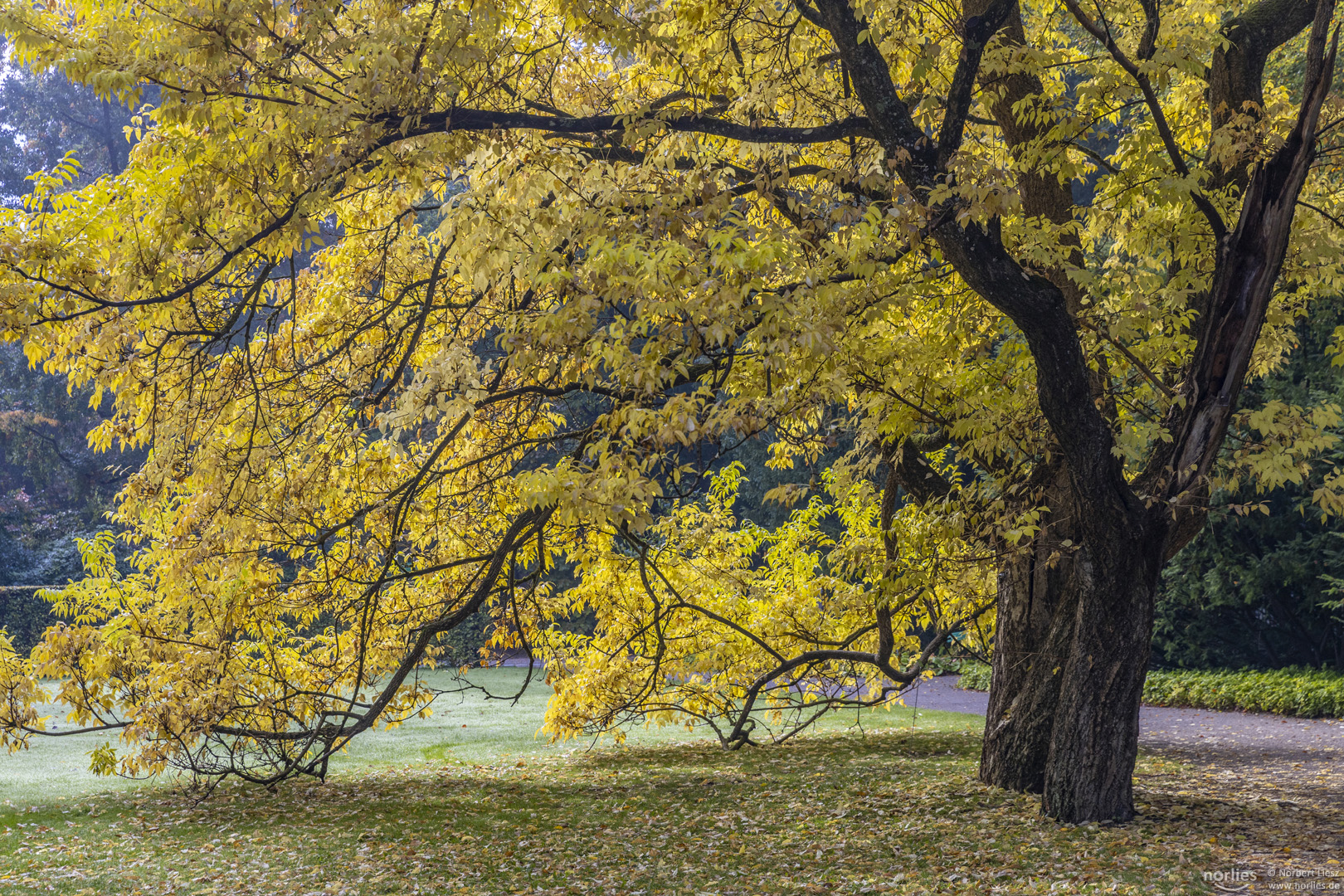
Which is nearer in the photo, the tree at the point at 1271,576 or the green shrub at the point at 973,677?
the tree at the point at 1271,576

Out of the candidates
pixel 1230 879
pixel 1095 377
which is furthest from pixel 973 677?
pixel 1230 879

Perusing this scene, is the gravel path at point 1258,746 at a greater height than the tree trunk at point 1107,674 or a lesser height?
lesser

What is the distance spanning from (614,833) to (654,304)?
435 centimetres

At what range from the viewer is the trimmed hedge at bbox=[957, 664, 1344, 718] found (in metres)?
13.9

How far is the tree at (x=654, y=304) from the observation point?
4551 mm

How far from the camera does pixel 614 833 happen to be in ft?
22.7

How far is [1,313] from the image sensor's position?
4289 millimetres

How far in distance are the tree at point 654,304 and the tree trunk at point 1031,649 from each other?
1.1 inches

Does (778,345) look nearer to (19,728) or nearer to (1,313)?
(1,313)

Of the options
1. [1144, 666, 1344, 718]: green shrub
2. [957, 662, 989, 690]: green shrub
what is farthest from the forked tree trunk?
[957, 662, 989, 690]: green shrub

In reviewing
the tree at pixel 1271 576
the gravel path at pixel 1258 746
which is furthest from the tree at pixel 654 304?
the tree at pixel 1271 576

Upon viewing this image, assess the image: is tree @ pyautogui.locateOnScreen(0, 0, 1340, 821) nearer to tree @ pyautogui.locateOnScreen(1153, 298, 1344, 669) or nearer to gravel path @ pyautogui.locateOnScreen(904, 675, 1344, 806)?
gravel path @ pyautogui.locateOnScreen(904, 675, 1344, 806)

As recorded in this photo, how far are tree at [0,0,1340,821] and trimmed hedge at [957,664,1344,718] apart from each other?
7844mm

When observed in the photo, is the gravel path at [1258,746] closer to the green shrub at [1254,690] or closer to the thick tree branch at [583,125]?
the green shrub at [1254,690]
